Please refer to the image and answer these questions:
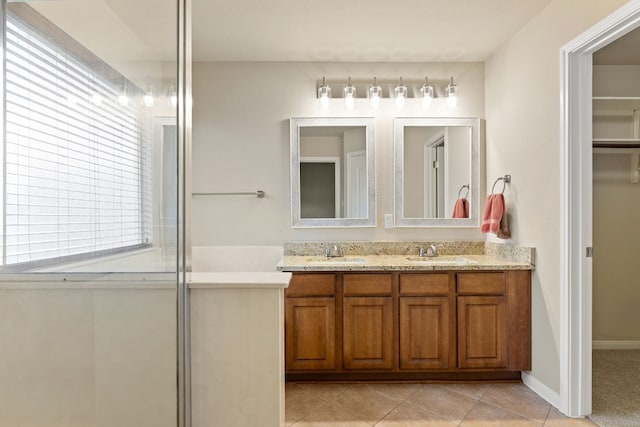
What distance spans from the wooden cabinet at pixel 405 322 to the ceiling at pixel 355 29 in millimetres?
1676

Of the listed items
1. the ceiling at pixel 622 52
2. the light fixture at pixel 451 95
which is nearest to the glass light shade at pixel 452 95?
the light fixture at pixel 451 95

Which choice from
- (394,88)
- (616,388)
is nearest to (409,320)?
(616,388)

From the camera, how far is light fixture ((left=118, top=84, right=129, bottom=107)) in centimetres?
103

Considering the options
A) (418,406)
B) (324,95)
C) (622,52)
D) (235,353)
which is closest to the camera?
(235,353)

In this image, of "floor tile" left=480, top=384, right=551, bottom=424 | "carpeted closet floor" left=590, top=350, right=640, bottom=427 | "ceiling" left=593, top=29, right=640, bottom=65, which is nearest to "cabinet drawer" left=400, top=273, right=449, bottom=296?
"floor tile" left=480, top=384, right=551, bottom=424

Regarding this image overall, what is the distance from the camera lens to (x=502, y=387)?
250cm

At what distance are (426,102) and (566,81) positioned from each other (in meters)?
1.08

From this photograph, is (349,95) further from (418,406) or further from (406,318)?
(418,406)

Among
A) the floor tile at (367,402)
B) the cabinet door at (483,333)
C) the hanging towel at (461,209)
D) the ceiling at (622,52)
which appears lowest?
the floor tile at (367,402)

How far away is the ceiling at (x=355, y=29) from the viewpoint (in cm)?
226

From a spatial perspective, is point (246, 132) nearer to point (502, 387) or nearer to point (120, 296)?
point (120, 296)

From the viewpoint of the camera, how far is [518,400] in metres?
2.32

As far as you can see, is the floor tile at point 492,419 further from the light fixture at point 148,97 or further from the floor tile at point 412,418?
the light fixture at point 148,97

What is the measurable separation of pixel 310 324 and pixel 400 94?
1910mm
